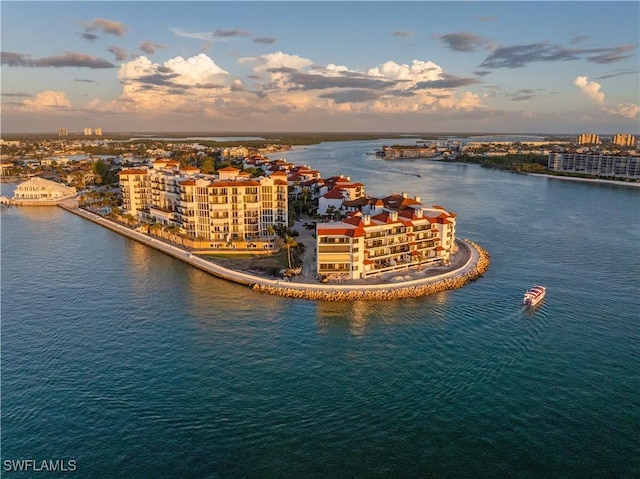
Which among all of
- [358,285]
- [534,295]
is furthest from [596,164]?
[358,285]

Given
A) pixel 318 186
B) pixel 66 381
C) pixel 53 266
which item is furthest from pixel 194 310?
pixel 318 186

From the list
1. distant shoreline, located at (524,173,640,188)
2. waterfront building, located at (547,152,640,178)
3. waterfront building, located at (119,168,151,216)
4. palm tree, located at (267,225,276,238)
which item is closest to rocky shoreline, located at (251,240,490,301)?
palm tree, located at (267,225,276,238)

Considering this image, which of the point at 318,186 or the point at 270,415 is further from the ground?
the point at 318,186

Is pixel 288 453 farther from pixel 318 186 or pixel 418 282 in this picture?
pixel 318 186

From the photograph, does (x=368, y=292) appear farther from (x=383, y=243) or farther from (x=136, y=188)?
(x=136, y=188)

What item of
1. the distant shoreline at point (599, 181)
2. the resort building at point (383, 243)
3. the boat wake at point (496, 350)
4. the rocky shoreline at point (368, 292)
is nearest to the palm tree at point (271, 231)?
the resort building at point (383, 243)

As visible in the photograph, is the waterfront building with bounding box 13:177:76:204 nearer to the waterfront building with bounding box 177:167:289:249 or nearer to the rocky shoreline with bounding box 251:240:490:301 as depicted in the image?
the waterfront building with bounding box 177:167:289:249
